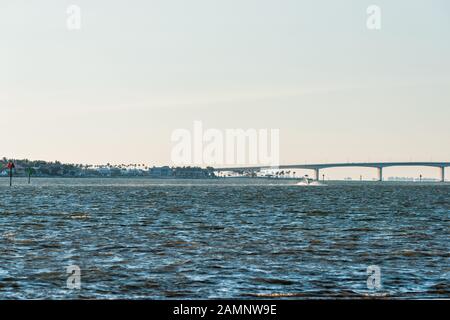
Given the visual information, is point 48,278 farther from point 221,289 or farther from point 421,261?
point 421,261

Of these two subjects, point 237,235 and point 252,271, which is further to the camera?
point 237,235

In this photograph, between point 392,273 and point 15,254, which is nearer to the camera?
point 392,273

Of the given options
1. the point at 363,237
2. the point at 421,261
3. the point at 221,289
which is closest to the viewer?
the point at 221,289

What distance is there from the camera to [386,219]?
6234cm
